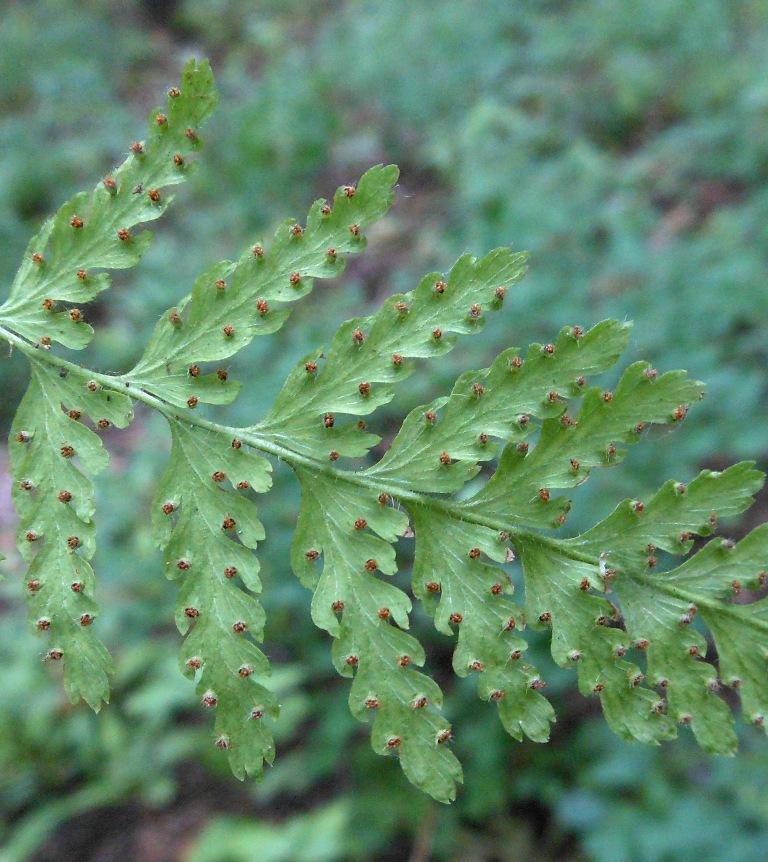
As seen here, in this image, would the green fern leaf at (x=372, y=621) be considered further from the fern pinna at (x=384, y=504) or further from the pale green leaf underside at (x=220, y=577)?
the pale green leaf underside at (x=220, y=577)

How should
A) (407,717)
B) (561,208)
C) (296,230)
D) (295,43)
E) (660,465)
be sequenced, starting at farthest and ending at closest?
1. (295,43)
2. (561,208)
3. (660,465)
4. (296,230)
5. (407,717)

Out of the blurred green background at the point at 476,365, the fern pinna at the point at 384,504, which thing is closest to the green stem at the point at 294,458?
the fern pinna at the point at 384,504

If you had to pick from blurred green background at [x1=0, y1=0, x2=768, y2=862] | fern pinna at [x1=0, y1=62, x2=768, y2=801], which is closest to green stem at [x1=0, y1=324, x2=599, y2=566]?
fern pinna at [x1=0, y1=62, x2=768, y2=801]

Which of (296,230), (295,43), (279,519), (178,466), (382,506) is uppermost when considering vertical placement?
(295,43)

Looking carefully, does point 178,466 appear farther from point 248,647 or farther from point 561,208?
point 561,208

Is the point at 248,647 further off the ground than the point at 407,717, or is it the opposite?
the point at 248,647

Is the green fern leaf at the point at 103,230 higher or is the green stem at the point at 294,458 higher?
the green fern leaf at the point at 103,230

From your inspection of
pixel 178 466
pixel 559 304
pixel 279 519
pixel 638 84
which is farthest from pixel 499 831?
Answer: pixel 638 84

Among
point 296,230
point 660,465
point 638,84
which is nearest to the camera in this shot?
point 296,230
